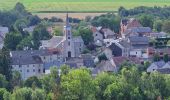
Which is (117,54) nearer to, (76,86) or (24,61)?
(24,61)

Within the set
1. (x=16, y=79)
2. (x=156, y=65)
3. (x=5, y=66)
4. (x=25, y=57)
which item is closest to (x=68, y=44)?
(x=25, y=57)

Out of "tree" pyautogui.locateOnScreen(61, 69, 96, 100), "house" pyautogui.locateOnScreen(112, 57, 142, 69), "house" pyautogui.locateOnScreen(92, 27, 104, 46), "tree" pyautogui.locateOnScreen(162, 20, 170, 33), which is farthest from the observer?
"tree" pyautogui.locateOnScreen(162, 20, 170, 33)

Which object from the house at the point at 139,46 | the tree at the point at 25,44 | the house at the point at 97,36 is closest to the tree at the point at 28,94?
the house at the point at 139,46

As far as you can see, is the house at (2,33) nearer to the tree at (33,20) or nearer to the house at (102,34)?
the house at (102,34)

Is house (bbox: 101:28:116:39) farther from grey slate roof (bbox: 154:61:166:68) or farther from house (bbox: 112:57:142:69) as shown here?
grey slate roof (bbox: 154:61:166:68)

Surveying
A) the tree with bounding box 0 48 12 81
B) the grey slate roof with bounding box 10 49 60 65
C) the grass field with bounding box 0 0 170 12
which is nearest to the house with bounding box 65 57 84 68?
the grey slate roof with bounding box 10 49 60 65
